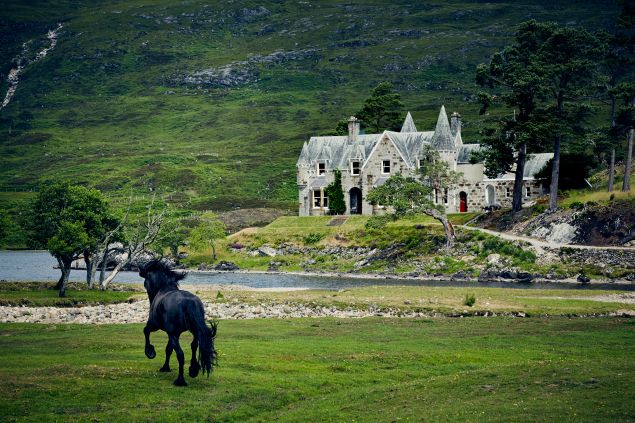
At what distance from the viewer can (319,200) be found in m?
122

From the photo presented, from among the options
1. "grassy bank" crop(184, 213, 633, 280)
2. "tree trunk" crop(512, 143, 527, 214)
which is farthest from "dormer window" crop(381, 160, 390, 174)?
"tree trunk" crop(512, 143, 527, 214)

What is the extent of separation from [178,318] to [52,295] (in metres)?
34.5

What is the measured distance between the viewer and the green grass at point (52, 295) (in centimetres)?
5525

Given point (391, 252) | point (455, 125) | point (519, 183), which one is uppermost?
point (455, 125)

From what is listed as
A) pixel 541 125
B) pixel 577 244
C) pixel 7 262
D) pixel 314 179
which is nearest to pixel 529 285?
pixel 577 244

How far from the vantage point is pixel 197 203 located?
16988cm

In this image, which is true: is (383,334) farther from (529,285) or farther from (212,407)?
(529,285)

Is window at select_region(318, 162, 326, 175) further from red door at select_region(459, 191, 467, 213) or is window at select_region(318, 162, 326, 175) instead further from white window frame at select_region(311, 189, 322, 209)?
red door at select_region(459, 191, 467, 213)

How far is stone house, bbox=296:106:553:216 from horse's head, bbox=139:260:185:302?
77500 mm

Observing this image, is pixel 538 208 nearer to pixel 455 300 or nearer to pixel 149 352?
pixel 455 300

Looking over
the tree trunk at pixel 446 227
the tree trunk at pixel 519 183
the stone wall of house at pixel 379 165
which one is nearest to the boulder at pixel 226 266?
the stone wall of house at pixel 379 165

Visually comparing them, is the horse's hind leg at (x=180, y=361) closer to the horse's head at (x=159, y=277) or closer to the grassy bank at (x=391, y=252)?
the horse's head at (x=159, y=277)

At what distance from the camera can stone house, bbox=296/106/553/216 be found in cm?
11125

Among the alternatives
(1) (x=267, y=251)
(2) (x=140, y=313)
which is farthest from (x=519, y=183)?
(2) (x=140, y=313)
